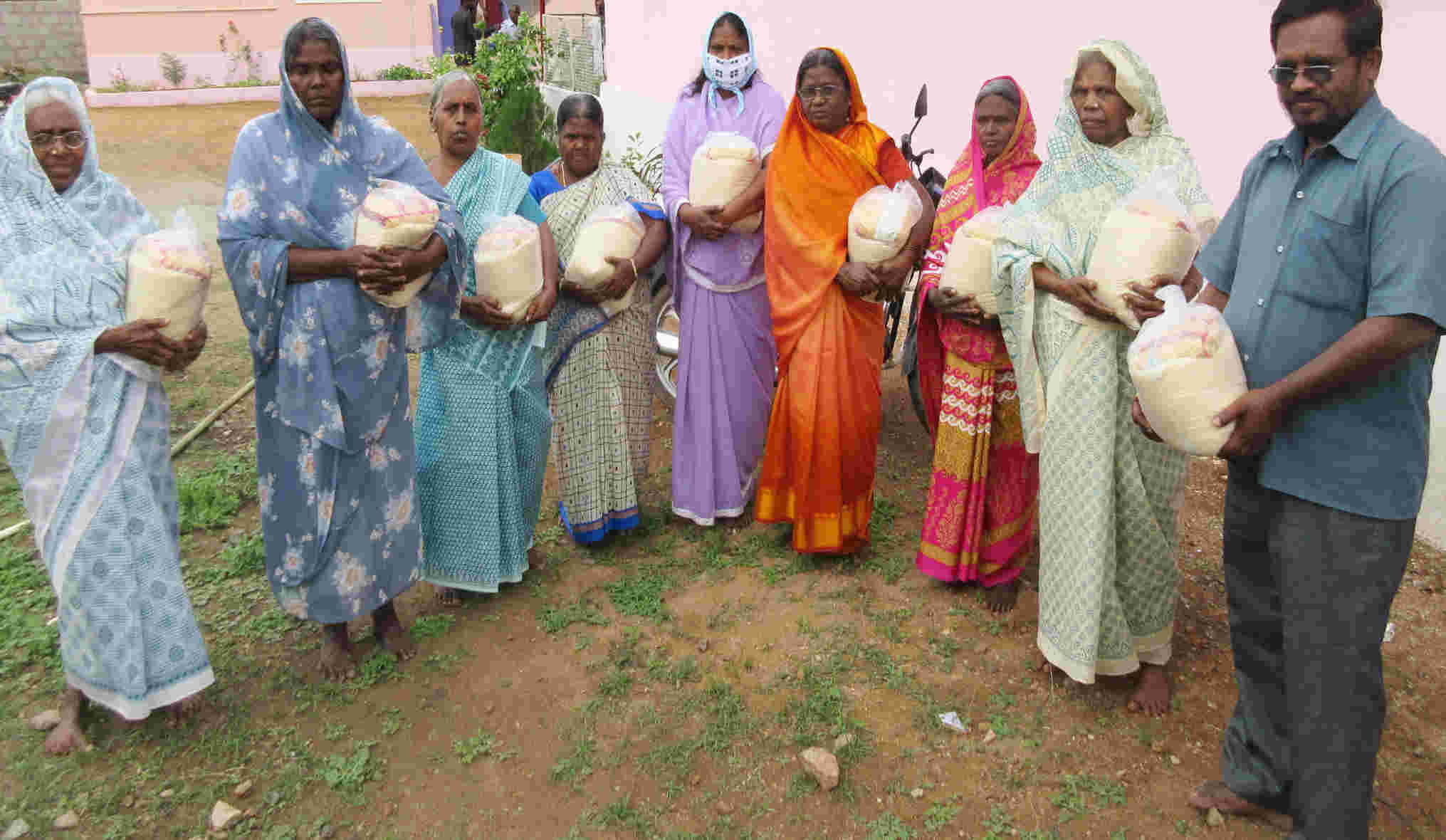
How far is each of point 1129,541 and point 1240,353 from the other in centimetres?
92

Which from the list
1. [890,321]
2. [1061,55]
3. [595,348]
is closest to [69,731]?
[595,348]

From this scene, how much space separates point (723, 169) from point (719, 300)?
0.56 metres

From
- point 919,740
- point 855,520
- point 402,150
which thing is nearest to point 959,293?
point 855,520

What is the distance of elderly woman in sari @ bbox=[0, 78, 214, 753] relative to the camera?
2842mm

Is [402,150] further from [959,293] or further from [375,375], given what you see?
[959,293]

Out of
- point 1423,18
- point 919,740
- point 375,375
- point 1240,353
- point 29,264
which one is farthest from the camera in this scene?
point 1423,18

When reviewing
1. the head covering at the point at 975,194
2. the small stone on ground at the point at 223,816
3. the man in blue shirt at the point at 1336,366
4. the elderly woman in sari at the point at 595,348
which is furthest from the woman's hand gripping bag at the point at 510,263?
the man in blue shirt at the point at 1336,366

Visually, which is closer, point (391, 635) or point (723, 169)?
point (391, 635)

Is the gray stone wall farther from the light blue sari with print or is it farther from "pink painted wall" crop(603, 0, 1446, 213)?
the light blue sari with print

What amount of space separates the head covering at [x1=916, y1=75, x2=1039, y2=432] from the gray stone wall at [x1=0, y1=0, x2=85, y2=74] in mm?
24583

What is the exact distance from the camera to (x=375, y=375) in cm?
330

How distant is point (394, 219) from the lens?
10.1 feet

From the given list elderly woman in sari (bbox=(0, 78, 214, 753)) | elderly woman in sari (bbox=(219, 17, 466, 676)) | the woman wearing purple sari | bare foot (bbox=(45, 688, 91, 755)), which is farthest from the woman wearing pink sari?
bare foot (bbox=(45, 688, 91, 755))

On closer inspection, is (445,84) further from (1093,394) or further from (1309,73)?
(1309,73)
